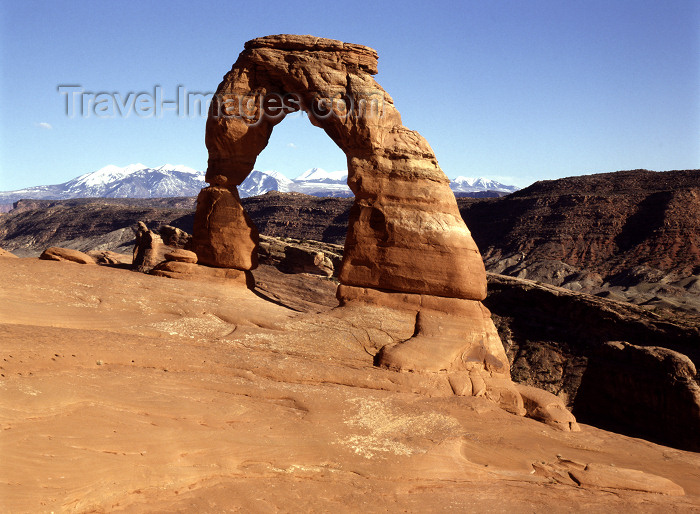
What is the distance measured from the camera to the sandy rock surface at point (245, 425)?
7.38m

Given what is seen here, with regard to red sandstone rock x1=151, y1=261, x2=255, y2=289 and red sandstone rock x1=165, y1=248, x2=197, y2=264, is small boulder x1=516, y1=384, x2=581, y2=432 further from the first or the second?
red sandstone rock x1=165, y1=248, x2=197, y2=264

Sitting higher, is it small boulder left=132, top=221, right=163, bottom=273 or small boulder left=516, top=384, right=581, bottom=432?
small boulder left=132, top=221, right=163, bottom=273

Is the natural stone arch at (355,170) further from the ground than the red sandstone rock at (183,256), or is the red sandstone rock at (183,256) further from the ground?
the natural stone arch at (355,170)

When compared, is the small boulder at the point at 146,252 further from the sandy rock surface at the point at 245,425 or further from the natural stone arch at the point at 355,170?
the sandy rock surface at the point at 245,425

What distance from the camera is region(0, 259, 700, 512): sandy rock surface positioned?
738 cm

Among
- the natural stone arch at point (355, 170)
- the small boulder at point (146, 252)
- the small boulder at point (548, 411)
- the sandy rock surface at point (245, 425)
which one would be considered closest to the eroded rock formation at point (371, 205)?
the natural stone arch at point (355, 170)

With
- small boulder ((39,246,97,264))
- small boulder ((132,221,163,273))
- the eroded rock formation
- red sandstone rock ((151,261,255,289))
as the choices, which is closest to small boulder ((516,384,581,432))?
the eroded rock formation

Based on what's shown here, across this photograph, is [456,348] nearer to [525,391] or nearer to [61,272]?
[525,391]

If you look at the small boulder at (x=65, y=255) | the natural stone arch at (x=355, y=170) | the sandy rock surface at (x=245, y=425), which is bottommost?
the sandy rock surface at (x=245, y=425)

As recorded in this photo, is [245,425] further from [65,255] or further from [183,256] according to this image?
[65,255]

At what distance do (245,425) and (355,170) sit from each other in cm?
904

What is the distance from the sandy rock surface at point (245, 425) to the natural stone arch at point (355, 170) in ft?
6.35

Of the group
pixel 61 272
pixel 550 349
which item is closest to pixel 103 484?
pixel 61 272

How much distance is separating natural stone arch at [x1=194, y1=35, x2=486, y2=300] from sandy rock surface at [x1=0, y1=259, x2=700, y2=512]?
1.94 metres
